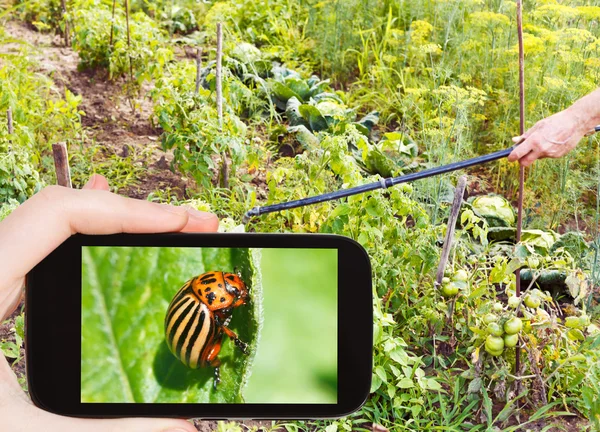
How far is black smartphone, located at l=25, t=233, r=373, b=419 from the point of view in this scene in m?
1.18

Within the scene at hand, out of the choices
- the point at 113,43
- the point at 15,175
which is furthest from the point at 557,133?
the point at 113,43

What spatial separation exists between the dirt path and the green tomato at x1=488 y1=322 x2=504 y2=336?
1.69 m

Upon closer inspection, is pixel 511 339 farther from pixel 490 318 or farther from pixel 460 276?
pixel 460 276

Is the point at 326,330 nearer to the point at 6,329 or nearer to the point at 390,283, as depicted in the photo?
the point at 390,283

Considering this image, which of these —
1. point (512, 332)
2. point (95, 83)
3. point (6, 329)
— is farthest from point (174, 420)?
point (95, 83)

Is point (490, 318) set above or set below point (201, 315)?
below

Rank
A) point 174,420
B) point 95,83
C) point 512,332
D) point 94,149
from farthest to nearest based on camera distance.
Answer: point 95,83 < point 94,149 < point 512,332 < point 174,420

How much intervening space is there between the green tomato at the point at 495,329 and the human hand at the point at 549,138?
1.78 ft

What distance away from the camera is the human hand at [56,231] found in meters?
1.10

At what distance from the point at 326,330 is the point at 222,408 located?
0.22m

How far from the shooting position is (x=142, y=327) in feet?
4.14

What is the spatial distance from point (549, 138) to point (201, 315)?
1479 mm

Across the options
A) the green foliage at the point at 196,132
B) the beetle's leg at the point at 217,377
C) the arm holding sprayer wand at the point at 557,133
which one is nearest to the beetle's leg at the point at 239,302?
the beetle's leg at the point at 217,377

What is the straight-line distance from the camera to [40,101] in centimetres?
362
